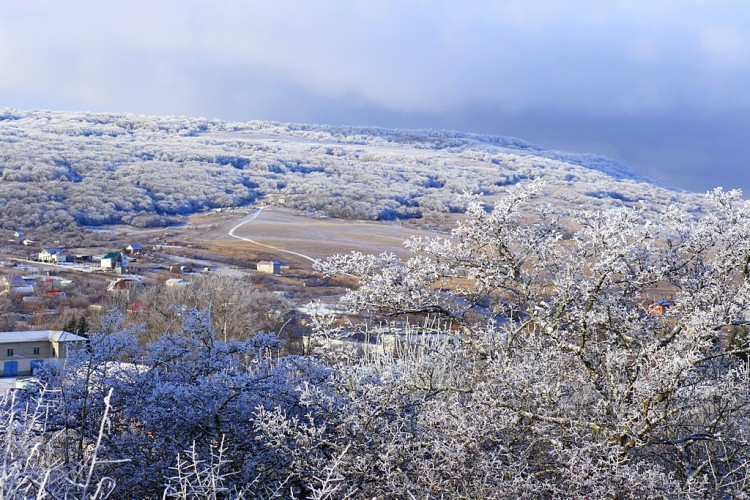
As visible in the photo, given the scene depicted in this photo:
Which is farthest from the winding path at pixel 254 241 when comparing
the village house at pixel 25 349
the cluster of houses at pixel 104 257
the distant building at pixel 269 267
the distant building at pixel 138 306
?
the village house at pixel 25 349

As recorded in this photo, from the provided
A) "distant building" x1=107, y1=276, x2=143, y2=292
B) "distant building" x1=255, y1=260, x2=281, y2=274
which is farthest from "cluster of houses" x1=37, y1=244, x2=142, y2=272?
"distant building" x1=255, y1=260, x2=281, y2=274

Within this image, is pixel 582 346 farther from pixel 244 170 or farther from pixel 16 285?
→ pixel 244 170

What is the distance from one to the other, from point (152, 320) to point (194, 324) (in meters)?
12.0

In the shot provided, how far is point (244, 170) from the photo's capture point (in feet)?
182

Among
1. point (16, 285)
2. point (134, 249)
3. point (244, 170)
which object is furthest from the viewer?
point (244, 170)

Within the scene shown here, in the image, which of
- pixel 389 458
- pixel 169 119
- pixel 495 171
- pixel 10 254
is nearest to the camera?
pixel 389 458

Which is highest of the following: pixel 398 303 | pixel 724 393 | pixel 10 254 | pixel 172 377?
pixel 398 303

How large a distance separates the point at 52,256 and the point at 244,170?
26.5m

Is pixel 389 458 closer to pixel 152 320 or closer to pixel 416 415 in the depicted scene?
pixel 416 415

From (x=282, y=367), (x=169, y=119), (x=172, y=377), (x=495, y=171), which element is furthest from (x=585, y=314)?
(x=169, y=119)

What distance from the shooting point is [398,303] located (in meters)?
5.44

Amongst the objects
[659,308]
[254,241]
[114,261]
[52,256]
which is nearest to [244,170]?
[254,241]

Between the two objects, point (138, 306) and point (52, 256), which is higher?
point (138, 306)

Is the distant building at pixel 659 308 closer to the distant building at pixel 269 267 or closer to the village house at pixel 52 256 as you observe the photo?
the distant building at pixel 269 267
